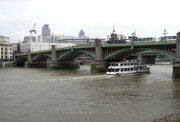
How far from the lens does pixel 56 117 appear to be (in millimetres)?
16375

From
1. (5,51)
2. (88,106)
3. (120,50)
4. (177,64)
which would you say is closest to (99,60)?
(120,50)

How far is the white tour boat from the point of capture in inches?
1753

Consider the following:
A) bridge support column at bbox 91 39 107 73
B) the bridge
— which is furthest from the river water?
bridge support column at bbox 91 39 107 73

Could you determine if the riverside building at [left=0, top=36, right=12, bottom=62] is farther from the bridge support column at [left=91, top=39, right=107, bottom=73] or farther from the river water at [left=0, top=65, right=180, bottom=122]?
the river water at [left=0, top=65, right=180, bottom=122]

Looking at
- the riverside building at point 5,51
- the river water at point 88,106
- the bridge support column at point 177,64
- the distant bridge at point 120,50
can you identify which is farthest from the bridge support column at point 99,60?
the riverside building at point 5,51

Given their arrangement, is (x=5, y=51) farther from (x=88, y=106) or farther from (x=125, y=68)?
(x=88, y=106)

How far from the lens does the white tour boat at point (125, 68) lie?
44.5 m

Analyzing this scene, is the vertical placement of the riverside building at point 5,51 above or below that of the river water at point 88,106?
above

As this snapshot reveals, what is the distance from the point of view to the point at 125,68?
152 ft

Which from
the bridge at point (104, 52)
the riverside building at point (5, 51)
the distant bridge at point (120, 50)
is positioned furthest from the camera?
the riverside building at point (5, 51)

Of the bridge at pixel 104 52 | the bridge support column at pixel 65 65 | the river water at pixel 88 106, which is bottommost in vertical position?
the river water at pixel 88 106

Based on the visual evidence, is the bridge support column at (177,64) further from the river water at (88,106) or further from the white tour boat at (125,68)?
the river water at (88,106)

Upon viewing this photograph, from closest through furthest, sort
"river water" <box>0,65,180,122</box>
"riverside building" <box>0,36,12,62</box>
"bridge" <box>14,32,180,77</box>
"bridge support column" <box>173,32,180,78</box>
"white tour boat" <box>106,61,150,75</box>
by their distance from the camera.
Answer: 1. "river water" <box>0,65,180,122</box>
2. "bridge support column" <box>173,32,180,78</box>
3. "bridge" <box>14,32,180,77</box>
4. "white tour boat" <box>106,61,150,75</box>
5. "riverside building" <box>0,36,12,62</box>

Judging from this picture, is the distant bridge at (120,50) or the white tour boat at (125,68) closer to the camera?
the distant bridge at (120,50)
